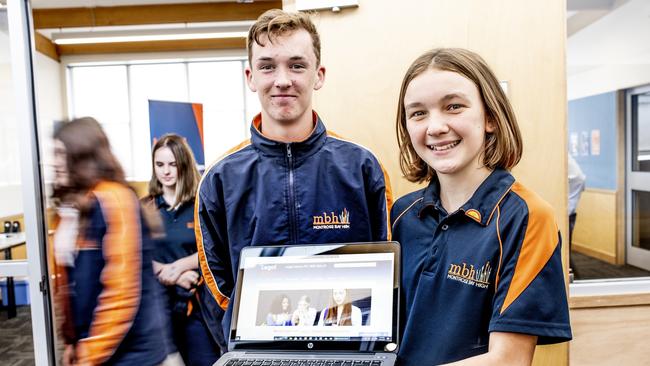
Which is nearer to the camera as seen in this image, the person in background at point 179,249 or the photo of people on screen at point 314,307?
the photo of people on screen at point 314,307

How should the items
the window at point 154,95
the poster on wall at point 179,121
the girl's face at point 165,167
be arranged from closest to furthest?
the girl's face at point 165,167 → the poster on wall at point 179,121 → the window at point 154,95

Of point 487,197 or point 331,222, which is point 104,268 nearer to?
point 331,222

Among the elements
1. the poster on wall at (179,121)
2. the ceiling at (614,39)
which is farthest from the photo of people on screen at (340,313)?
the ceiling at (614,39)

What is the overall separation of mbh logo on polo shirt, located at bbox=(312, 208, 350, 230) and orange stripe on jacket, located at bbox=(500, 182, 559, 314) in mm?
520

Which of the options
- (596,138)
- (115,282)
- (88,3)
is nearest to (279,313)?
(115,282)

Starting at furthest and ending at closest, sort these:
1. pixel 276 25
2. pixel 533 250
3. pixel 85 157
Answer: pixel 85 157 → pixel 276 25 → pixel 533 250

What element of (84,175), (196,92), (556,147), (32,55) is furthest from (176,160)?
(196,92)

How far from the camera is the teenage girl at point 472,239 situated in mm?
845

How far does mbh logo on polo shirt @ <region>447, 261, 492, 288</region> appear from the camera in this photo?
893 mm

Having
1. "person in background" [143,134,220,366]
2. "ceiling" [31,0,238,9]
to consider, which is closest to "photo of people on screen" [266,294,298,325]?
"person in background" [143,134,220,366]

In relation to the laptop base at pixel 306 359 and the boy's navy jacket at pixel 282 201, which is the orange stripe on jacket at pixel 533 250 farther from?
the boy's navy jacket at pixel 282 201

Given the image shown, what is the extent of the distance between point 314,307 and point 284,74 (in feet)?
1.88

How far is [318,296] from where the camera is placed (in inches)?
39.2

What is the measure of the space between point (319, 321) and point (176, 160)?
7.46 feet
